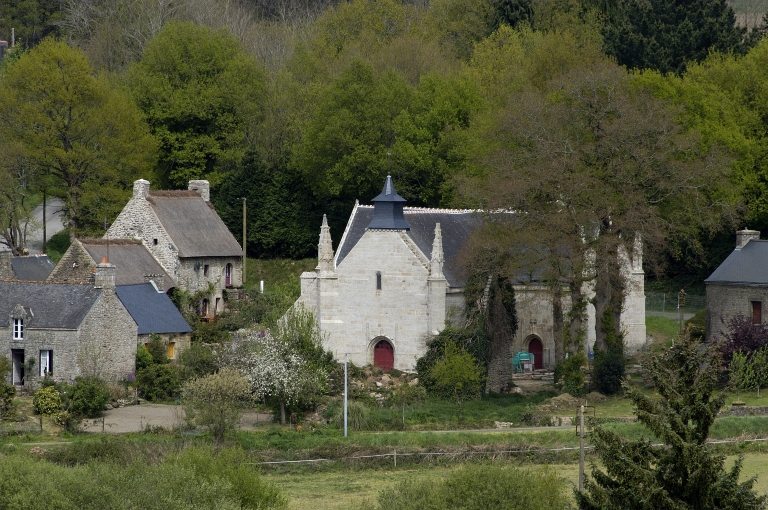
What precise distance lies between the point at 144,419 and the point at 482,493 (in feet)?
56.8

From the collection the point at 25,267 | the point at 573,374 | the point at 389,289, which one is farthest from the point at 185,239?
the point at 573,374

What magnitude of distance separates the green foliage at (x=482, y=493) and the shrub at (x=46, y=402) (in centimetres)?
1634

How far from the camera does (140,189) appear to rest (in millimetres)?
57000

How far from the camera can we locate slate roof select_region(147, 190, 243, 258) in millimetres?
57062

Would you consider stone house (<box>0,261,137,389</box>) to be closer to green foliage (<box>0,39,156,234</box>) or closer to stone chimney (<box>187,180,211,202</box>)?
green foliage (<box>0,39,156,234</box>)

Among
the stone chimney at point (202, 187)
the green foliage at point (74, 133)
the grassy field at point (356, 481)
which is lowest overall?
the grassy field at point (356, 481)

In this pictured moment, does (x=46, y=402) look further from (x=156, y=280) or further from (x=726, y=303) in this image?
(x=726, y=303)

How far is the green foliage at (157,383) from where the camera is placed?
45844 millimetres

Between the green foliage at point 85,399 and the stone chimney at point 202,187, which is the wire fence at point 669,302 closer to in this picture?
the stone chimney at point 202,187

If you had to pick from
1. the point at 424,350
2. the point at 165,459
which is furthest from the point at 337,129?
the point at 165,459

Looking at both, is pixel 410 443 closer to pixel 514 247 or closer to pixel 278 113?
pixel 514 247

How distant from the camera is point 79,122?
6059cm

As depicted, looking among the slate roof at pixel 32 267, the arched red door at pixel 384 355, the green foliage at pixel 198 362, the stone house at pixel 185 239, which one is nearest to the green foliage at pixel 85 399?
the green foliage at pixel 198 362

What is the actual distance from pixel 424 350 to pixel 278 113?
2394 centimetres
